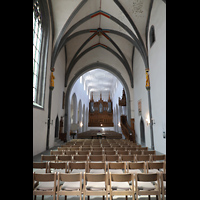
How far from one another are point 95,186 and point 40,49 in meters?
9.09

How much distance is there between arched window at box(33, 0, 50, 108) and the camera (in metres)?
9.14

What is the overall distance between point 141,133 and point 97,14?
10843 millimetres

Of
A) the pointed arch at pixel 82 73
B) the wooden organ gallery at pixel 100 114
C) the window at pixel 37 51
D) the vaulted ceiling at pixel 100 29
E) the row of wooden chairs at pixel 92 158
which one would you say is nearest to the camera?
the row of wooden chairs at pixel 92 158

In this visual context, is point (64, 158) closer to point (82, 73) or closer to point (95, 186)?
point (95, 186)

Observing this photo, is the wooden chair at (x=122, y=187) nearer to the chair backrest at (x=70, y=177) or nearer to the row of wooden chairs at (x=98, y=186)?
the row of wooden chairs at (x=98, y=186)

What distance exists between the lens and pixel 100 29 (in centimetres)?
1450

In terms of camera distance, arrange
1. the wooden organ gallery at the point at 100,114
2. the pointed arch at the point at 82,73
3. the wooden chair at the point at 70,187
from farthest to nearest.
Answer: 1. the wooden organ gallery at the point at 100,114
2. the pointed arch at the point at 82,73
3. the wooden chair at the point at 70,187

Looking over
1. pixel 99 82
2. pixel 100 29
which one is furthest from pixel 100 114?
pixel 100 29

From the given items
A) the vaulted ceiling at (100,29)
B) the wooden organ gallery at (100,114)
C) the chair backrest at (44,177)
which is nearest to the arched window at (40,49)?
the vaulted ceiling at (100,29)

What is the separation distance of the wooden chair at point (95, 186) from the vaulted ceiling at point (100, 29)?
988 centimetres

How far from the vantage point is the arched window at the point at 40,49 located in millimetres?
9136
